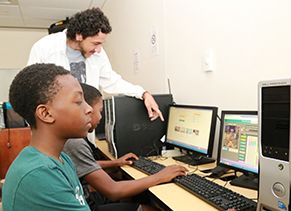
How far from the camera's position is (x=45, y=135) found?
0.75m

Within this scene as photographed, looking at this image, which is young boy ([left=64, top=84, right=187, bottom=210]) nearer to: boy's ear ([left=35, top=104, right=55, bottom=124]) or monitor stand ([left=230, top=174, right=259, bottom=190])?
monitor stand ([left=230, top=174, right=259, bottom=190])

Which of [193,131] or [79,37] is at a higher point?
[79,37]

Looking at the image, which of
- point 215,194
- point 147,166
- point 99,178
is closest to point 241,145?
point 215,194

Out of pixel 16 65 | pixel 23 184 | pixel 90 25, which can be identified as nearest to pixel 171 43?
pixel 90 25

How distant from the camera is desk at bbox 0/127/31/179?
109 inches

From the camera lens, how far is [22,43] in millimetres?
5195

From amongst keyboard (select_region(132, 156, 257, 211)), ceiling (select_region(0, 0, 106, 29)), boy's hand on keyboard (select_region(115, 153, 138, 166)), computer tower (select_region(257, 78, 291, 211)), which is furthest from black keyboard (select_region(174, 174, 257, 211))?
ceiling (select_region(0, 0, 106, 29))

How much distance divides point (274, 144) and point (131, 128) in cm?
121

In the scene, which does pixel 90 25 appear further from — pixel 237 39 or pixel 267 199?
pixel 267 199

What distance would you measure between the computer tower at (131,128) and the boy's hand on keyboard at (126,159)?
0.10 m

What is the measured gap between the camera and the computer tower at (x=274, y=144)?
605mm

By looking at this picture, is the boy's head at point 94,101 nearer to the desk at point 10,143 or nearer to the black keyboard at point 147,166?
the black keyboard at point 147,166

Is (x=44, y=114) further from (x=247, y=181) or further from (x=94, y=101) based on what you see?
(x=247, y=181)

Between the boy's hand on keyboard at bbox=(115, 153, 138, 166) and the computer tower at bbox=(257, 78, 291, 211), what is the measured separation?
0.99 meters
